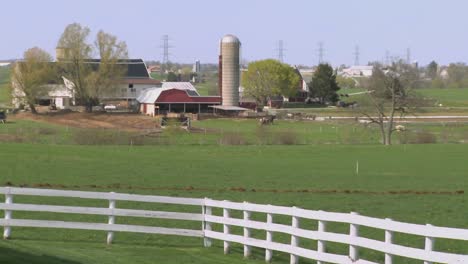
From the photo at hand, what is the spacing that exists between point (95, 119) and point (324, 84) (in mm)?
58243

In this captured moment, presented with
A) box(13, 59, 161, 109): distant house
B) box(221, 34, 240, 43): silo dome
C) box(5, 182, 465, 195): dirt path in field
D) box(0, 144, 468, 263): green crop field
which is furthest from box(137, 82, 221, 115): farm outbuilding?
box(5, 182, 465, 195): dirt path in field

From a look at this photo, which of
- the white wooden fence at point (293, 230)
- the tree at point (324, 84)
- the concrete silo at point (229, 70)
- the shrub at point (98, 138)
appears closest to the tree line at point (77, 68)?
the concrete silo at point (229, 70)

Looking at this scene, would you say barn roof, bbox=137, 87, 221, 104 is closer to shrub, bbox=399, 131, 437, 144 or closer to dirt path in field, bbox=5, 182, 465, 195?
shrub, bbox=399, 131, 437, 144

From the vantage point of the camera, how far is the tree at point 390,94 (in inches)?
3287

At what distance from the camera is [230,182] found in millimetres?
38375

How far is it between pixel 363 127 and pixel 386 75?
6312mm

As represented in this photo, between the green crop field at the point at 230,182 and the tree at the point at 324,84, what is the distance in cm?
9430

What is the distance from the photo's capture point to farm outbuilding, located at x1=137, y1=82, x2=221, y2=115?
12900 cm

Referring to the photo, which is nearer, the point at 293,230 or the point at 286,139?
the point at 293,230

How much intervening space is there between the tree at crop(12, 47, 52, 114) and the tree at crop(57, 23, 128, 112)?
9.83ft

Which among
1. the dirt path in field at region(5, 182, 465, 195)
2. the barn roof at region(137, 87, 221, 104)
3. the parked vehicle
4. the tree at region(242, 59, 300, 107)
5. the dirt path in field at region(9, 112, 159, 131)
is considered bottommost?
the dirt path in field at region(9, 112, 159, 131)

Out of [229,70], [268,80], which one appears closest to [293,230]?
[229,70]

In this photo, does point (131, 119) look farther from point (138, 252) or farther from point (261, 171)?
point (138, 252)

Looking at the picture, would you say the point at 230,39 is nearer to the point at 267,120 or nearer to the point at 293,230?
the point at 267,120
